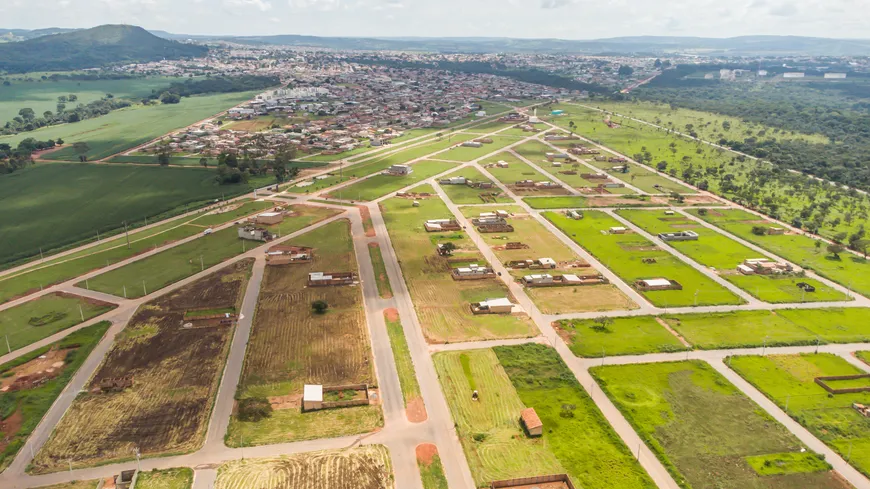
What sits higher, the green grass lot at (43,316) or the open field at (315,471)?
the green grass lot at (43,316)

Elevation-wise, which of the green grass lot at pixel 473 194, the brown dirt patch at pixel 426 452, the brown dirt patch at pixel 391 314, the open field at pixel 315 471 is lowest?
the brown dirt patch at pixel 426 452

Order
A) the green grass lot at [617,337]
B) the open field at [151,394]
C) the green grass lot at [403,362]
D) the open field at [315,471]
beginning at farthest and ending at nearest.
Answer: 1. the green grass lot at [617,337]
2. the green grass lot at [403,362]
3. the open field at [151,394]
4. the open field at [315,471]

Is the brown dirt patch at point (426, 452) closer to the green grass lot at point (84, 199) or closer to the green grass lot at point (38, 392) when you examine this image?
the green grass lot at point (38, 392)

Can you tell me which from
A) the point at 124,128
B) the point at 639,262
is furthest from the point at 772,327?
the point at 124,128

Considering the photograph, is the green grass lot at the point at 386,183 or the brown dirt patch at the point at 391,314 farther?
the green grass lot at the point at 386,183

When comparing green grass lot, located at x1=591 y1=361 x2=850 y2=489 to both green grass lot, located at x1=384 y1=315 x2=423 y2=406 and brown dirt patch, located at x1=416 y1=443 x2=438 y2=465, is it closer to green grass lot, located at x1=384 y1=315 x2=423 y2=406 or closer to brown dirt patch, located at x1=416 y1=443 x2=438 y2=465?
brown dirt patch, located at x1=416 y1=443 x2=438 y2=465

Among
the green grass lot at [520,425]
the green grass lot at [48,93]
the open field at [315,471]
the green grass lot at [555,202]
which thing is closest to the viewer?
the open field at [315,471]

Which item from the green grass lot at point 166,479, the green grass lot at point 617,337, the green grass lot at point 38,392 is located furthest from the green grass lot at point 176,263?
the green grass lot at point 617,337

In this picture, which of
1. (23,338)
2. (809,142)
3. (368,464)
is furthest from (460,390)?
(809,142)
